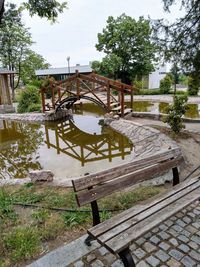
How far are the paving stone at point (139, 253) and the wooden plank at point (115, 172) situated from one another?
81 centimetres

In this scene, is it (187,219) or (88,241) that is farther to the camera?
(187,219)

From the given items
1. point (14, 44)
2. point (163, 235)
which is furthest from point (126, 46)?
point (163, 235)

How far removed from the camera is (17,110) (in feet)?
51.1

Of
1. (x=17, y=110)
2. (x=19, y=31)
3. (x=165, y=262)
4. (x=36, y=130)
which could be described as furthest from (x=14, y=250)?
(x=19, y=31)

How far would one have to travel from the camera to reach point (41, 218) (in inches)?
124

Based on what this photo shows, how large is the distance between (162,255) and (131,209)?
55 centimetres

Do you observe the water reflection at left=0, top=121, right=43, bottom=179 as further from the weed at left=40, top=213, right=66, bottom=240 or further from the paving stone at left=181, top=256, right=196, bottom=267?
the paving stone at left=181, top=256, right=196, bottom=267

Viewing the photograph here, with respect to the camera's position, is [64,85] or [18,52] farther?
[18,52]

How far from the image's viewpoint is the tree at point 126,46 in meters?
21.5

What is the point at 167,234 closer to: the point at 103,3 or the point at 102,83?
the point at 103,3

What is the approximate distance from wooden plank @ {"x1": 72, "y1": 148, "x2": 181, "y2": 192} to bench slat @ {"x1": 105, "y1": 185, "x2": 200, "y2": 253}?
636 mm

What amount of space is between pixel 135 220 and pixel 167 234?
73cm

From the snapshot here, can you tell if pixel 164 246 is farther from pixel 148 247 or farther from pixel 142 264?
pixel 142 264

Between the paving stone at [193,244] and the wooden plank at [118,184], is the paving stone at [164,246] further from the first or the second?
the wooden plank at [118,184]
